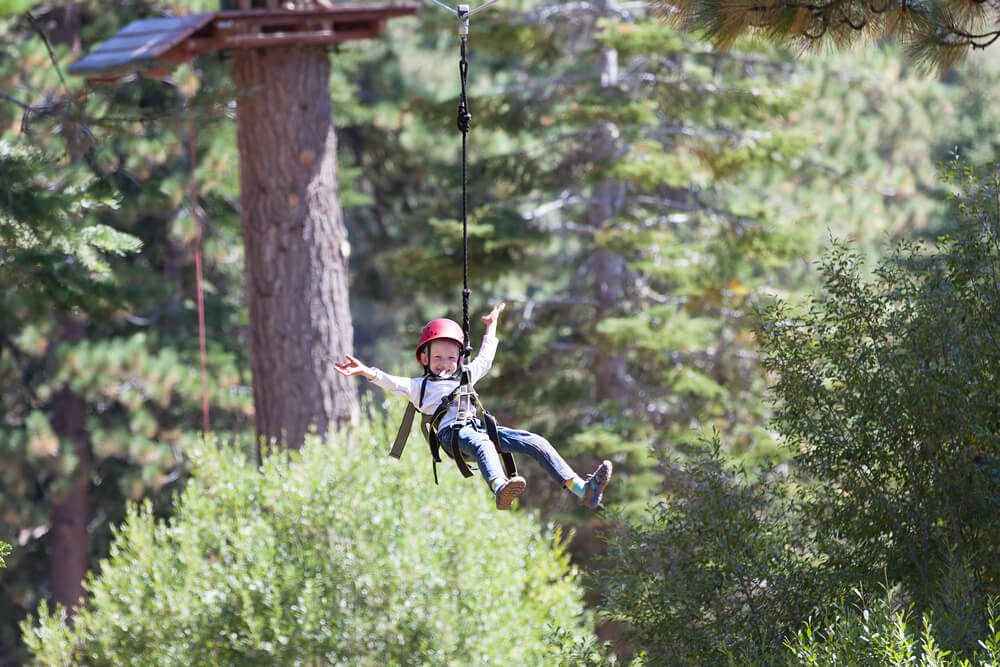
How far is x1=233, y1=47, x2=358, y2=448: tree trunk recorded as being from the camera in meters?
9.95

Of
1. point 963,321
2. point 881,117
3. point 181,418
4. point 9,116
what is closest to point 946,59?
point 963,321

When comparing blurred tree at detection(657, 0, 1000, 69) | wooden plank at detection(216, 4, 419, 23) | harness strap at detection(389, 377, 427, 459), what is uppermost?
blurred tree at detection(657, 0, 1000, 69)

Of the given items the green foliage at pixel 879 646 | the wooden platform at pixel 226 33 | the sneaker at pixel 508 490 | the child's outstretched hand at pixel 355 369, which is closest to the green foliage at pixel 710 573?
the green foliage at pixel 879 646

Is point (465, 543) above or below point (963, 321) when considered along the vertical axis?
below

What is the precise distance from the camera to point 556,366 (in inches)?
524

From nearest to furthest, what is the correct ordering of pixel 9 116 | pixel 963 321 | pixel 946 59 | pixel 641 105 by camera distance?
pixel 963 321 → pixel 946 59 → pixel 641 105 → pixel 9 116

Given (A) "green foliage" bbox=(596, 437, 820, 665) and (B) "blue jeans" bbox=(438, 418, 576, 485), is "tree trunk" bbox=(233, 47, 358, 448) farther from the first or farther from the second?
(B) "blue jeans" bbox=(438, 418, 576, 485)

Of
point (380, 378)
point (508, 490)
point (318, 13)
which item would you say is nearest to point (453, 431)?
point (380, 378)

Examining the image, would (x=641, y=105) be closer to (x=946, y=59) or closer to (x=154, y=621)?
(x=946, y=59)

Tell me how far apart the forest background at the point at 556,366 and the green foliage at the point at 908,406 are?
2cm

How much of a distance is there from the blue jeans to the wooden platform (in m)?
4.61

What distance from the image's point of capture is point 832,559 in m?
6.29

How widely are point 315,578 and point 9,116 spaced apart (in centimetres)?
812

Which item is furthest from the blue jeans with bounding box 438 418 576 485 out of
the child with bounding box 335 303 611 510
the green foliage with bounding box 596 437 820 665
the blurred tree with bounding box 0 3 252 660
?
the blurred tree with bounding box 0 3 252 660
